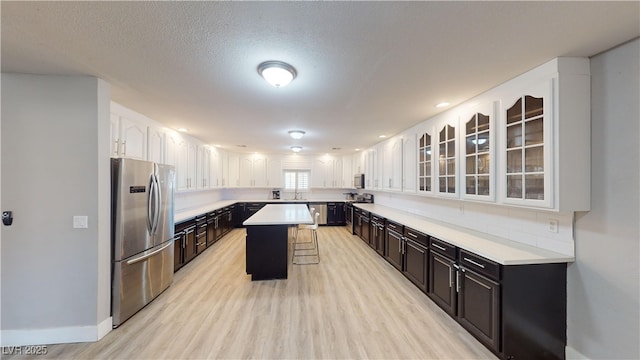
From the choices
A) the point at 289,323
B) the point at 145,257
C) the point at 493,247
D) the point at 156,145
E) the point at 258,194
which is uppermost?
the point at 156,145

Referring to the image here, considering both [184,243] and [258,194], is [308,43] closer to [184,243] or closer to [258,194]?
[184,243]

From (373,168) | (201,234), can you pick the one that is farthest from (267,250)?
(373,168)

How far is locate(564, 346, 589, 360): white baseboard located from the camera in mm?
1916

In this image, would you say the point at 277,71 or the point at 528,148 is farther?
the point at 528,148

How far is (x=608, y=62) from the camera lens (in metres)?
1.78

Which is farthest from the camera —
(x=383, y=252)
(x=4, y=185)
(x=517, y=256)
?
(x=383, y=252)

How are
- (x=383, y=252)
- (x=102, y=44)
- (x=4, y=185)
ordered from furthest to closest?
(x=383, y=252) < (x=4, y=185) < (x=102, y=44)

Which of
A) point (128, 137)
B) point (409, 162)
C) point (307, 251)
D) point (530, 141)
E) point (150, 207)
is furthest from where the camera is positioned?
point (307, 251)

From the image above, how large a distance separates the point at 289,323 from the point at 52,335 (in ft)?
7.04

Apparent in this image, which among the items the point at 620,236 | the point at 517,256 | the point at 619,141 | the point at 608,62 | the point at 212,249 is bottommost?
the point at 212,249

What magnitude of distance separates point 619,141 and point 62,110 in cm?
451

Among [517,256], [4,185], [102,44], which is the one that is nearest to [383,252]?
[517,256]

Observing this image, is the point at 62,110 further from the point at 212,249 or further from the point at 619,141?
the point at 619,141

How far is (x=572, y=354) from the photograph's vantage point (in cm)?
197
